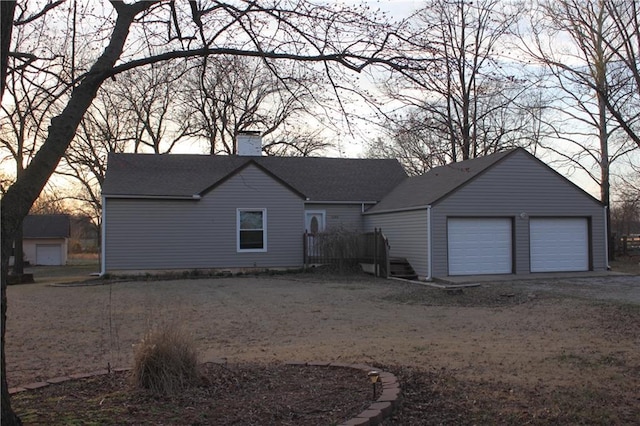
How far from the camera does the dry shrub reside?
489cm

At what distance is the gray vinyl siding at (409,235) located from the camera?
19.2 metres

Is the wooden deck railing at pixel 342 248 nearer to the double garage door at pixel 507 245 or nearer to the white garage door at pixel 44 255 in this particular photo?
the double garage door at pixel 507 245

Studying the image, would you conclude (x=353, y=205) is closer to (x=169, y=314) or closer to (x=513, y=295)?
(x=513, y=295)

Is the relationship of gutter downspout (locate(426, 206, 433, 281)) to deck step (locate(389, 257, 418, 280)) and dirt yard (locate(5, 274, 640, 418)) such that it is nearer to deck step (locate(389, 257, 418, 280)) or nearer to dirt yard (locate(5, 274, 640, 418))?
deck step (locate(389, 257, 418, 280))

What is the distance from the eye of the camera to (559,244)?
20344 millimetres

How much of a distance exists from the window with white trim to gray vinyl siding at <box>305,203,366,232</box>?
2.39 m

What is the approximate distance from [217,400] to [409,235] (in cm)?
1627

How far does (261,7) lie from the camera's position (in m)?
6.18

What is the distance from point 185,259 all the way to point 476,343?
15.3m

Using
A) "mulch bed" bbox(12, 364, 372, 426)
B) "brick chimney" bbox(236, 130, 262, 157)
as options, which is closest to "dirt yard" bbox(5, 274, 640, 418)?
A: "mulch bed" bbox(12, 364, 372, 426)

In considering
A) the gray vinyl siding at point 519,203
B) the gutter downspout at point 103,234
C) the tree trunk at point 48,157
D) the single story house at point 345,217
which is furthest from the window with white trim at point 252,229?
the tree trunk at point 48,157

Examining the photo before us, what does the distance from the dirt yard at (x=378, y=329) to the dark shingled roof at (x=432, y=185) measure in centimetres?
425

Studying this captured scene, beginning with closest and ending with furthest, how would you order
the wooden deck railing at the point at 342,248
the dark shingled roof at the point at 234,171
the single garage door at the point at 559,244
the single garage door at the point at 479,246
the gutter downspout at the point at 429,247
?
the gutter downspout at the point at 429,247 → the single garage door at the point at 479,246 → the single garage door at the point at 559,244 → the wooden deck railing at the point at 342,248 → the dark shingled roof at the point at 234,171

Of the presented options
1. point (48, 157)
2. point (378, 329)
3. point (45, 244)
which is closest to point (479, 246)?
point (378, 329)
